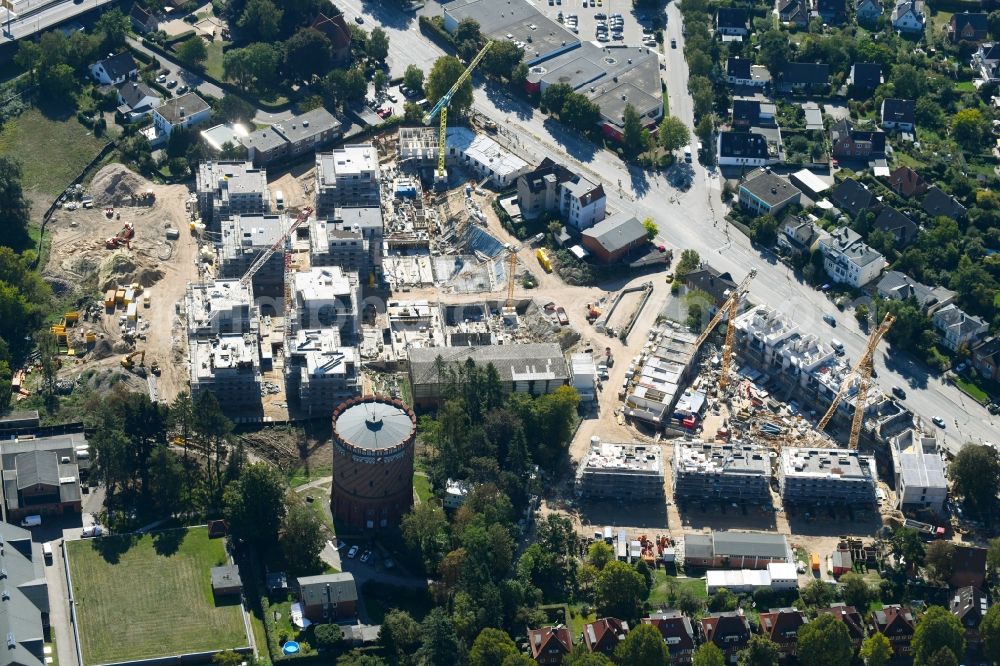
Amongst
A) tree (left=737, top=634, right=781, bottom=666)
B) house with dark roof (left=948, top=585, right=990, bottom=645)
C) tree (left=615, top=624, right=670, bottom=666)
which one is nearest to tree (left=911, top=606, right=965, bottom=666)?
house with dark roof (left=948, top=585, right=990, bottom=645)

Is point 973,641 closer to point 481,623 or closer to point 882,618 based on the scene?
point 882,618

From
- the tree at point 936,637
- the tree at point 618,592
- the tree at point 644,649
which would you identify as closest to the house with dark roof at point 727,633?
the tree at point 644,649

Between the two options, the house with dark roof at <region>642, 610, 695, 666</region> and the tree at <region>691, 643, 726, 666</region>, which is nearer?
the tree at <region>691, 643, 726, 666</region>

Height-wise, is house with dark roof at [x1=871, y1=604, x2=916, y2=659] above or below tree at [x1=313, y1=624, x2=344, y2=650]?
below

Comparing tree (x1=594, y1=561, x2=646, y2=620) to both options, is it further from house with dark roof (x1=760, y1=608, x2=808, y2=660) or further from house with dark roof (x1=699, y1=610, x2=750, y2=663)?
house with dark roof (x1=760, y1=608, x2=808, y2=660)

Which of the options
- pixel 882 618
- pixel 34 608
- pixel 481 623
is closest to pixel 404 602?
pixel 481 623
